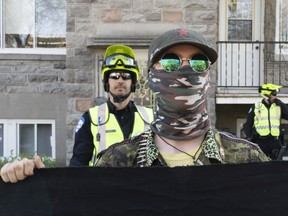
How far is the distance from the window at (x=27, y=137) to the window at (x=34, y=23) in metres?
1.57

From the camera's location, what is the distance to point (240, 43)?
10562mm

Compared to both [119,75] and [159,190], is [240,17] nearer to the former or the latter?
[119,75]

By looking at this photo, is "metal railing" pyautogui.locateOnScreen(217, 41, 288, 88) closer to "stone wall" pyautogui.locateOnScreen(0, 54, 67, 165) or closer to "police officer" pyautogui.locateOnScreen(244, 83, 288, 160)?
"police officer" pyautogui.locateOnScreen(244, 83, 288, 160)

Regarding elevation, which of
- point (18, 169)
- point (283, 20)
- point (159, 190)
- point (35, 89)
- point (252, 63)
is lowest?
point (159, 190)

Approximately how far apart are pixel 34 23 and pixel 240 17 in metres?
4.38

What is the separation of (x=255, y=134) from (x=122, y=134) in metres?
6.03

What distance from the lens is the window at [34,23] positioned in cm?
1019

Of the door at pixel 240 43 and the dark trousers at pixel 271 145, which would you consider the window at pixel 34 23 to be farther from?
the dark trousers at pixel 271 145

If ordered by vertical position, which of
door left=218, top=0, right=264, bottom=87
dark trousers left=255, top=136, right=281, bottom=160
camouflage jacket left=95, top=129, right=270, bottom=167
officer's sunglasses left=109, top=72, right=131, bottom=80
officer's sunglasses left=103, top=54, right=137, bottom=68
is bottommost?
dark trousers left=255, top=136, right=281, bottom=160

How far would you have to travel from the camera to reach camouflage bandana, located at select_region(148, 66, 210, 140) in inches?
83.6

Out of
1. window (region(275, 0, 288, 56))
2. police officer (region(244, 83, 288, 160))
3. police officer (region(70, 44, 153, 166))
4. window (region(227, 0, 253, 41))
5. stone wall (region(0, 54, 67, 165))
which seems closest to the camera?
police officer (region(70, 44, 153, 166))

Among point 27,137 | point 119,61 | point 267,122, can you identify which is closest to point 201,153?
point 119,61

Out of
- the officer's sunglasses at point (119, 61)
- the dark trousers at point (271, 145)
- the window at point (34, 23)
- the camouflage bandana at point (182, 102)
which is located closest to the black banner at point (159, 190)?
the camouflage bandana at point (182, 102)

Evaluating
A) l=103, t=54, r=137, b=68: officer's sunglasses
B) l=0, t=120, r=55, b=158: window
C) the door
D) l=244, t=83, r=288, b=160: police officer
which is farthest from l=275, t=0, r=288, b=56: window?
l=103, t=54, r=137, b=68: officer's sunglasses
